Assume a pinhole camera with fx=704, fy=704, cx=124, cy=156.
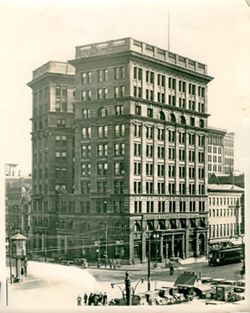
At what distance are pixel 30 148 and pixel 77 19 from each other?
75 cm

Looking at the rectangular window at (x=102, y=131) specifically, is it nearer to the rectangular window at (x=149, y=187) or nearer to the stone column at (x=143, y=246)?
the rectangular window at (x=149, y=187)

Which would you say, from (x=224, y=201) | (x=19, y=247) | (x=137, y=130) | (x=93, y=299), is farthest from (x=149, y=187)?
(x=19, y=247)

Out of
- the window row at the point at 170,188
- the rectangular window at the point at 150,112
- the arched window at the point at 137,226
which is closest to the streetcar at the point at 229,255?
the window row at the point at 170,188

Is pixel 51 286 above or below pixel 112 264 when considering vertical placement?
below

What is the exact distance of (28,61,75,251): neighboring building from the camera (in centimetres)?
390

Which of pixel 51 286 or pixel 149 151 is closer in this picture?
pixel 51 286

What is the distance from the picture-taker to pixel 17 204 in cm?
389

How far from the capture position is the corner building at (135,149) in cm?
392

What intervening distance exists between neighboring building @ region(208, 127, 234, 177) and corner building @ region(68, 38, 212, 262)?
8 cm

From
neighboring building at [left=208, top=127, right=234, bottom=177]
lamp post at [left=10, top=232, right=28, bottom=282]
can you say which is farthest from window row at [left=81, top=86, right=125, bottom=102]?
lamp post at [left=10, top=232, right=28, bottom=282]

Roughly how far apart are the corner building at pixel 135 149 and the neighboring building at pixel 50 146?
0.05 metres

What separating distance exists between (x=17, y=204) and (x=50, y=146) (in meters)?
0.37

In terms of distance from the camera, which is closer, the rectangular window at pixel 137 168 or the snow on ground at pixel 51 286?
the snow on ground at pixel 51 286

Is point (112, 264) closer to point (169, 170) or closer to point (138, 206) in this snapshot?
point (138, 206)
